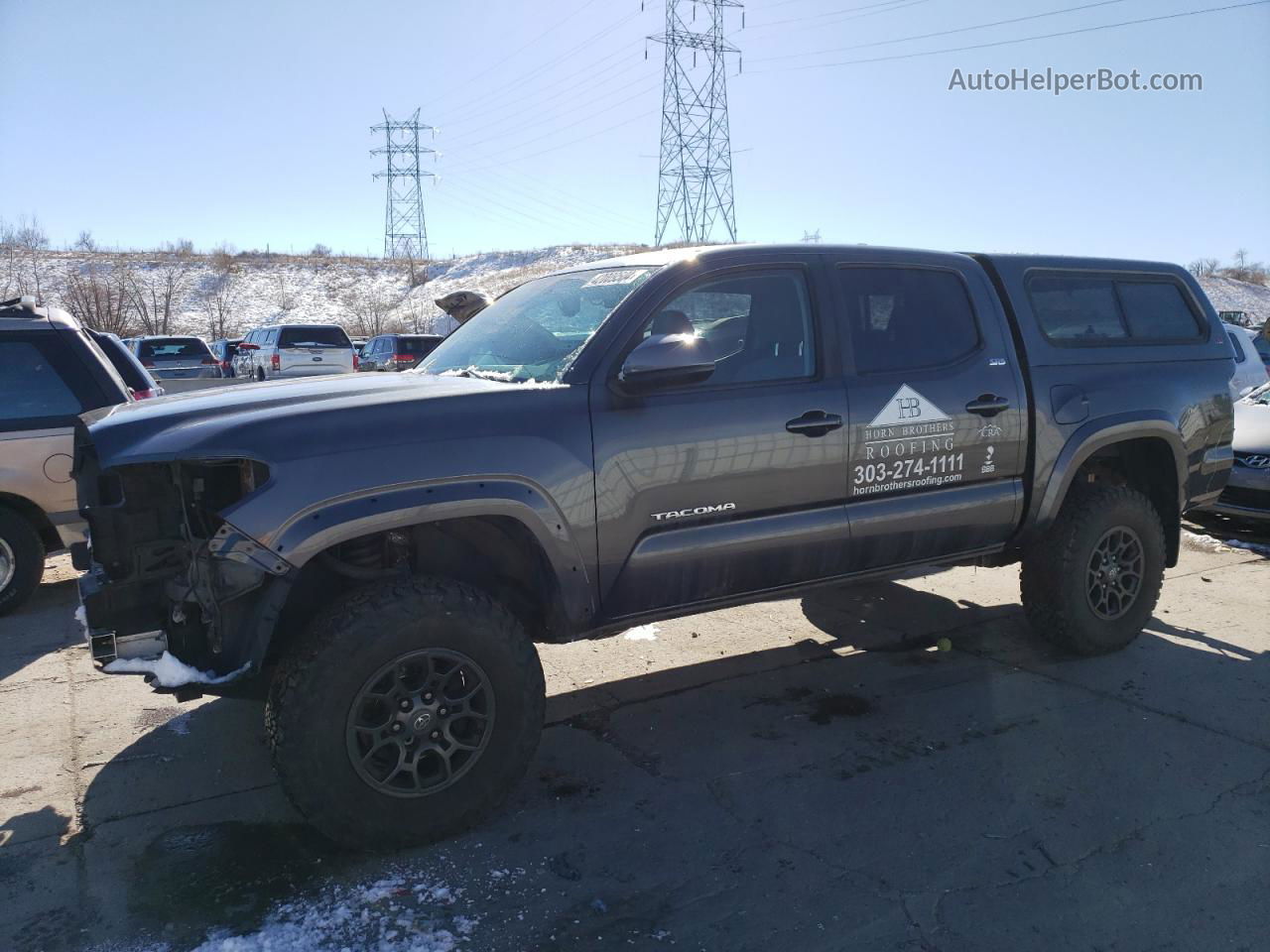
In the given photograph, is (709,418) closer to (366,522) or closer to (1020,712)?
(366,522)

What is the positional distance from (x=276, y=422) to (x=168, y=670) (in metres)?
0.90

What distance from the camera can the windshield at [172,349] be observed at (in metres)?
21.4

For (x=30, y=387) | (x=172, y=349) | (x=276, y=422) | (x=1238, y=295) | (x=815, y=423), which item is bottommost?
(x=815, y=423)

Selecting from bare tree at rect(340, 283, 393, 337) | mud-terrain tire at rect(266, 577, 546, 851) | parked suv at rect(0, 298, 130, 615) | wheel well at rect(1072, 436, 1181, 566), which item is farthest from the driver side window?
bare tree at rect(340, 283, 393, 337)

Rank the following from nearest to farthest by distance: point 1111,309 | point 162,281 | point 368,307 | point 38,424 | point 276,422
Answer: point 276,422 < point 1111,309 < point 38,424 < point 162,281 < point 368,307

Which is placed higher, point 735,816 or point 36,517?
point 36,517

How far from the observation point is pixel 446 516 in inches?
122

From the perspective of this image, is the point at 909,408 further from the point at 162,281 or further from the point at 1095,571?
the point at 162,281

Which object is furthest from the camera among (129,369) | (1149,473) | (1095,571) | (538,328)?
(129,369)

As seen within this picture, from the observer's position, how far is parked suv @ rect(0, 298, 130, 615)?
18.9 feet

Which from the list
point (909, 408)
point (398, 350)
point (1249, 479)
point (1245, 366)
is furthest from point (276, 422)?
point (398, 350)

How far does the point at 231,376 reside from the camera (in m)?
25.5

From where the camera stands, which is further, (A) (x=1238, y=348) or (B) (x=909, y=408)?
(A) (x=1238, y=348)

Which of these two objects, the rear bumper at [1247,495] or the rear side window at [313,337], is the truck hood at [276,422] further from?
the rear side window at [313,337]
